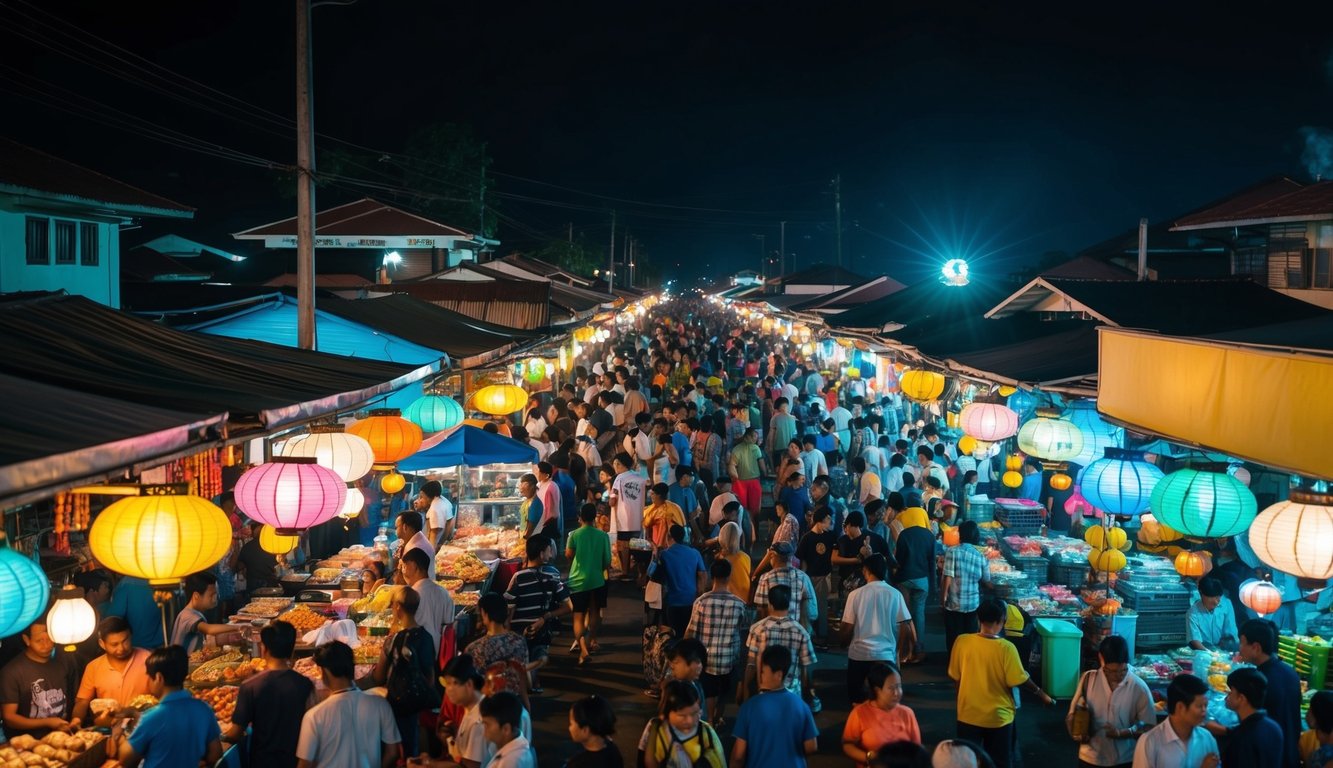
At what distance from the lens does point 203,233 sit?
5159cm

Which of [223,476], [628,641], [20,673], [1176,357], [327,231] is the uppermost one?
[327,231]

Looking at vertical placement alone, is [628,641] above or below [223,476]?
below

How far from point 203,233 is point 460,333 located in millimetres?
39792

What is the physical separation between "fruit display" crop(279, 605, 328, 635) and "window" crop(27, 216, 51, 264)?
1122 centimetres

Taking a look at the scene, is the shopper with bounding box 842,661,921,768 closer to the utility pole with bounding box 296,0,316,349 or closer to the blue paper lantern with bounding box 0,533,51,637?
the blue paper lantern with bounding box 0,533,51,637

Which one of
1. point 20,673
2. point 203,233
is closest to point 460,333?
point 20,673

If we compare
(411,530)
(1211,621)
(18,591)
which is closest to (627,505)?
(411,530)

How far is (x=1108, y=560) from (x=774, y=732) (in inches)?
246

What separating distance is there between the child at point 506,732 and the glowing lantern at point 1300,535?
4.43m

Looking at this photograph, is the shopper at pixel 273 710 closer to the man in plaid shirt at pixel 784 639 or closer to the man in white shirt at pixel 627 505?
the man in plaid shirt at pixel 784 639

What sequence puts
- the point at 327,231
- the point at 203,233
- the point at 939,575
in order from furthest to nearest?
the point at 203,233, the point at 327,231, the point at 939,575

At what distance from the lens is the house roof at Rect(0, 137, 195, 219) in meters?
16.5

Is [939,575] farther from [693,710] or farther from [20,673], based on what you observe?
[20,673]

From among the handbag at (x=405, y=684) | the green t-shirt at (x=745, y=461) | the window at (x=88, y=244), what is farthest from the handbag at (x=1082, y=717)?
the window at (x=88, y=244)
